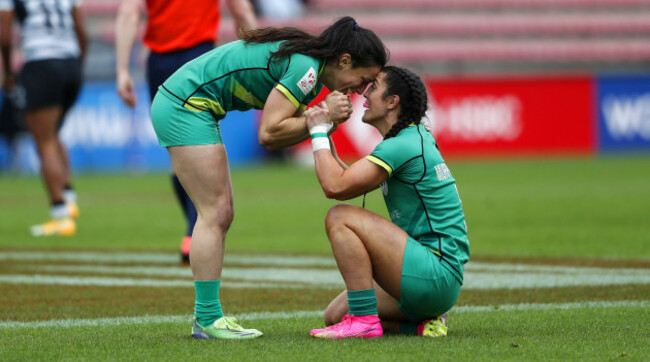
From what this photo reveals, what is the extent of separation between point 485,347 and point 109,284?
9.61 feet

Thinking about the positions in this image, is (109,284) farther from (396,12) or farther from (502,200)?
(396,12)

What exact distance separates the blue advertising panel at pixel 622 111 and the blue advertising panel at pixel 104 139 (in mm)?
7525

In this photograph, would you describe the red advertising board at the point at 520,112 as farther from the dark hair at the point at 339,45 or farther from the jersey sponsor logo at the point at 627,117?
the dark hair at the point at 339,45

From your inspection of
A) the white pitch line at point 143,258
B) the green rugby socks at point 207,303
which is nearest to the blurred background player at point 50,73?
the white pitch line at point 143,258

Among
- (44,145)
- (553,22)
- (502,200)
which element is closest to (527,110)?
(553,22)

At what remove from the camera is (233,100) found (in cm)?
462

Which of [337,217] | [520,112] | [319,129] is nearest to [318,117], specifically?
[319,129]

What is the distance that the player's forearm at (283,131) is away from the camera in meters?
4.35

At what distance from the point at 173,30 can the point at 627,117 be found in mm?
17803

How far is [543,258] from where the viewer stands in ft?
24.7

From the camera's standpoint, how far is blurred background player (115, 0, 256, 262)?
7254 mm

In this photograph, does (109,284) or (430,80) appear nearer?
(109,284)

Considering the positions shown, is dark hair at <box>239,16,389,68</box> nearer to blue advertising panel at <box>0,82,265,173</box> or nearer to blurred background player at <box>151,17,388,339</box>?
blurred background player at <box>151,17,388,339</box>

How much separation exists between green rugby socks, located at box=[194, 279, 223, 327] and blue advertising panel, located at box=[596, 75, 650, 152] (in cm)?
1992
